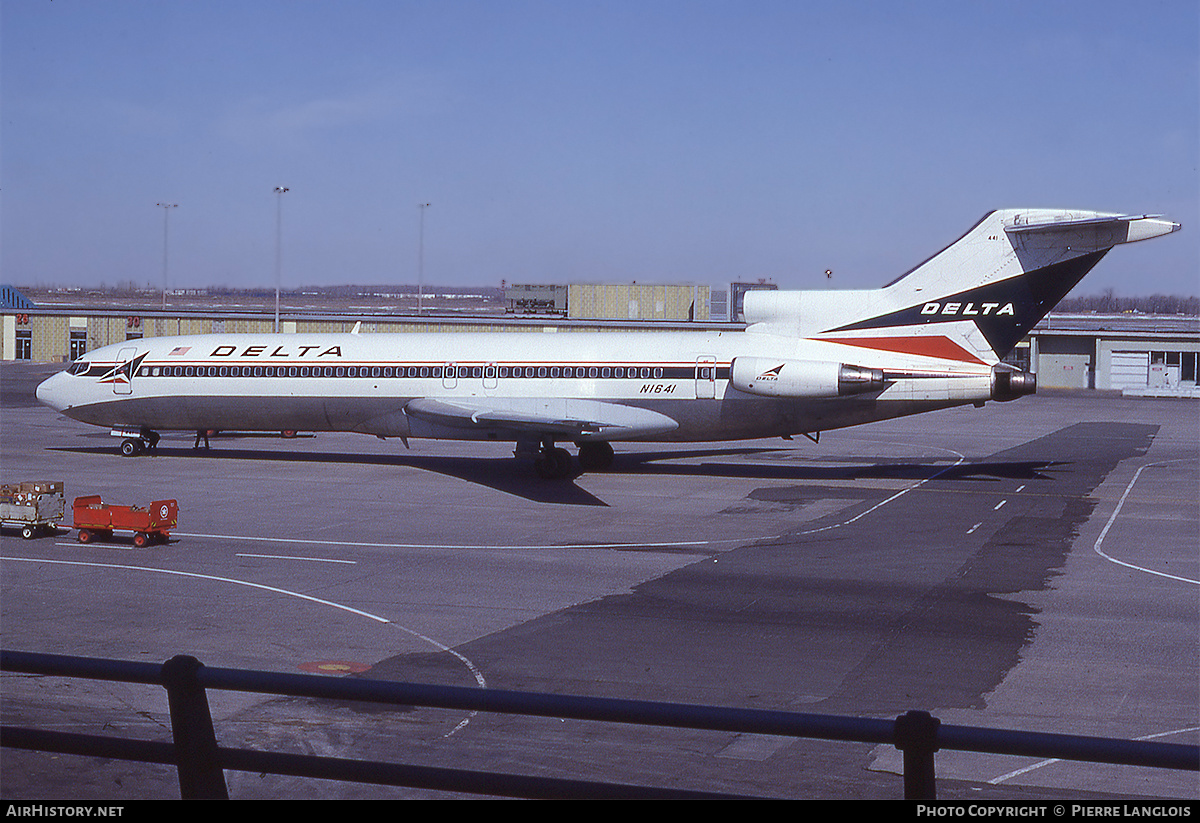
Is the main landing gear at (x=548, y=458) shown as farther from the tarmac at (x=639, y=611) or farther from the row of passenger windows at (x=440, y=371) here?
the row of passenger windows at (x=440, y=371)

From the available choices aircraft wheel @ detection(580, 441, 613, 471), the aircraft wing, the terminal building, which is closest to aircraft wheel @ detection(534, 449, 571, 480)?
the aircraft wing

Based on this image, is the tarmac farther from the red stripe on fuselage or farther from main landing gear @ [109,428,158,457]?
the red stripe on fuselage

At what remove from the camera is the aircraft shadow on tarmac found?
32.4 metres

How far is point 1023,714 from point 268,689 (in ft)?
33.2

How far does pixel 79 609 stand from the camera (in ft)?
55.3

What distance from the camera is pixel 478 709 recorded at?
13.8 feet

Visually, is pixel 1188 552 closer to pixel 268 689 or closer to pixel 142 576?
pixel 142 576

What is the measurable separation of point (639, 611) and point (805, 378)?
14.6m

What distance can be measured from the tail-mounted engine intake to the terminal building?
4307 centimetres


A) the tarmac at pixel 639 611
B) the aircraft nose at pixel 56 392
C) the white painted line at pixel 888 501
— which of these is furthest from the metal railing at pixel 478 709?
the aircraft nose at pixel 56 392

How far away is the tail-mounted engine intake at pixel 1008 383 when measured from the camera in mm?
29531

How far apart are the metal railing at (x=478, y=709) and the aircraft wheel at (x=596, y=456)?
1183 inches
